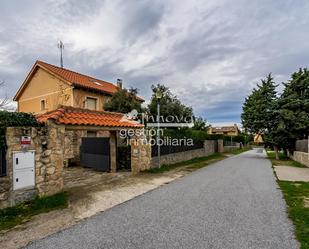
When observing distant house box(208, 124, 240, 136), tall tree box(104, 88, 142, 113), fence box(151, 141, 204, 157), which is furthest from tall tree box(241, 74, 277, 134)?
distant house box(208, 124, 240, 136)

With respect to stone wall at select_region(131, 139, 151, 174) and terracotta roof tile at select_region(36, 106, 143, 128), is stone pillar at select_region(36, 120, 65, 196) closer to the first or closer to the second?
terracotta roof tile at select_region(36, 106, 143, 128)

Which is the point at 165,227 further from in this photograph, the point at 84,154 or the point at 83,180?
the point at 84,154

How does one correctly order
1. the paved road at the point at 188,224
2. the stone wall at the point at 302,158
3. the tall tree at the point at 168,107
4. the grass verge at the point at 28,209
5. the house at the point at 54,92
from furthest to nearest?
1. the house at the point at 54,92
2. the tall tree at the point at 168,107
3. the stone wall at the point at 302,158
4. the grass verge at the point at 28,209
5. the paved road at the point at 188,224

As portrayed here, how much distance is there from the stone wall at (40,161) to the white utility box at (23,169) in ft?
0.32

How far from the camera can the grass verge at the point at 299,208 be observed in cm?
417

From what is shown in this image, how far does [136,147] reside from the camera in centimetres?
1200

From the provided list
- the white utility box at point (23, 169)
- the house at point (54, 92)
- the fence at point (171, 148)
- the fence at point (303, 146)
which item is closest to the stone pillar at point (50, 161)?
the white utility box at point (23, 169)

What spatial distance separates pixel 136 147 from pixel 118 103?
8146 millimetres

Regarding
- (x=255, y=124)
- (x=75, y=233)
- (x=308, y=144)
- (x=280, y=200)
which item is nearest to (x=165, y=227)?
(x=75, y=233)

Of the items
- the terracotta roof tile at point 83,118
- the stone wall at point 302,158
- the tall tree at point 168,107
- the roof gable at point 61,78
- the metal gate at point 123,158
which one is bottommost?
the stone wall at point 302,158

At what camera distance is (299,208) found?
5.84 meters

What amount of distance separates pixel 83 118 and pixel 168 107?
9.75m

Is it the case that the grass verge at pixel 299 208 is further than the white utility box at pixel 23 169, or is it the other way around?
the white utility box at pixel 23 169

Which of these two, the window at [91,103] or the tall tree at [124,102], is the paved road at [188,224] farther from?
the window at [91,103]
